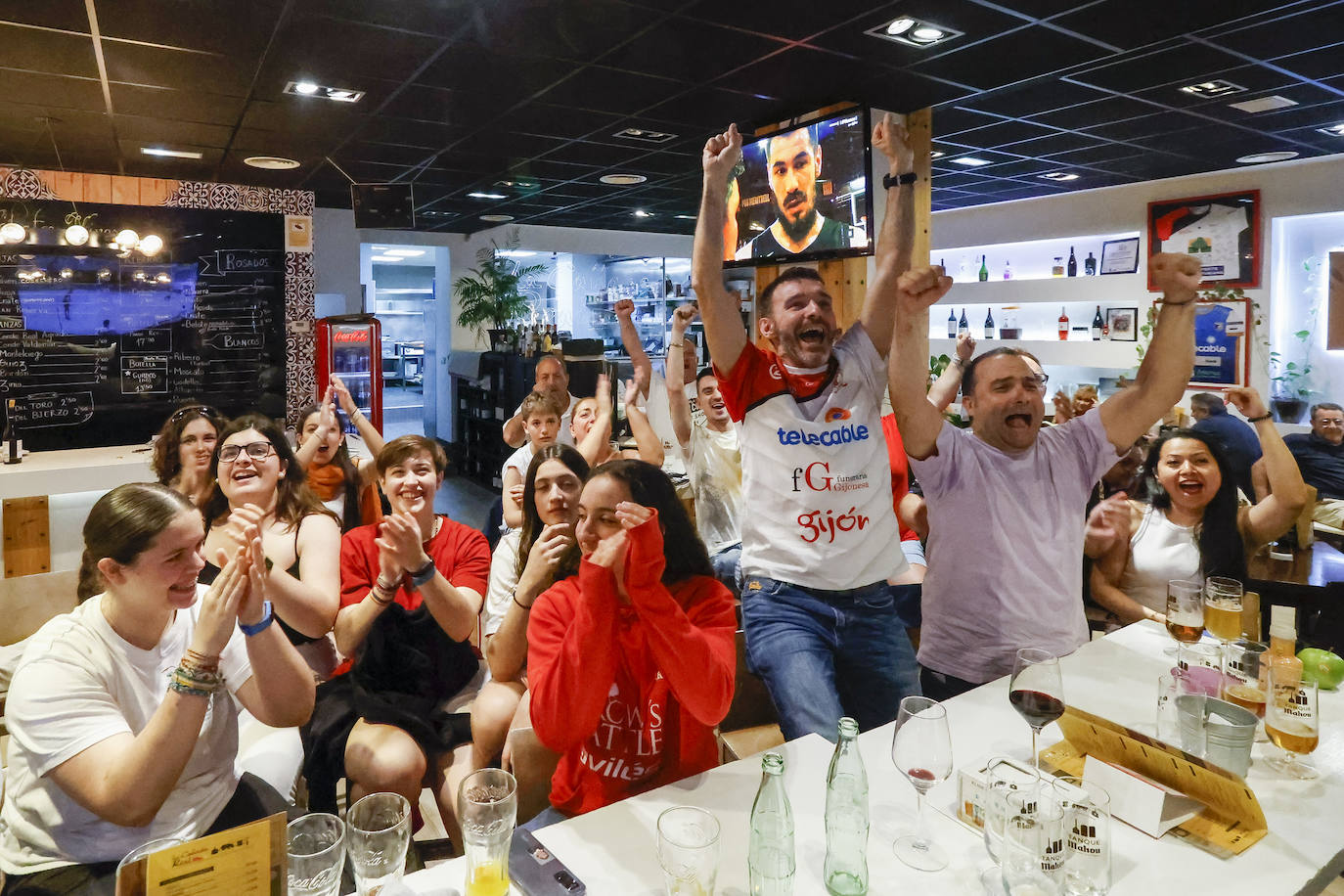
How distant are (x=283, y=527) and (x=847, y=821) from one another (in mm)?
2370

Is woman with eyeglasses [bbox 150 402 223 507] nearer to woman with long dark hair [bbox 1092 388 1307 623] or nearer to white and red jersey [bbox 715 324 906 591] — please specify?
white and red jersey [bbox 715 324 906 591]

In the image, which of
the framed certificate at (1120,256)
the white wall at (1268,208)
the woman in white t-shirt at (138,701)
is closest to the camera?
the woman in white t-shirt at (138,701)

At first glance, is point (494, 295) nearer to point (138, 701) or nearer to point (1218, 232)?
point (1218, 232)

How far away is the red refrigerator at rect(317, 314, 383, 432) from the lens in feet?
25.0

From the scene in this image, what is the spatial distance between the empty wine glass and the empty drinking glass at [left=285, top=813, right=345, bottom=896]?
2.94 feet

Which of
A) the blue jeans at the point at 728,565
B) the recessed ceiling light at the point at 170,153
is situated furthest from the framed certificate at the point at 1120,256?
the recessed ceiling light at the point at 170,153

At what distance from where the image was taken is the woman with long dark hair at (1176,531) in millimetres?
2842

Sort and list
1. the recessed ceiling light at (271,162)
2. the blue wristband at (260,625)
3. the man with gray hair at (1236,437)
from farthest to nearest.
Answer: the recessed ceiling light at (271,162) < the man with gray hair at (1236,437) < the blue wristband at (260,625)

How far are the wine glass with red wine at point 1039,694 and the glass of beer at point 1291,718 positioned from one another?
50 centimetres

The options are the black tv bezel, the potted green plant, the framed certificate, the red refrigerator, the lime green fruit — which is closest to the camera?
the lime green fruit

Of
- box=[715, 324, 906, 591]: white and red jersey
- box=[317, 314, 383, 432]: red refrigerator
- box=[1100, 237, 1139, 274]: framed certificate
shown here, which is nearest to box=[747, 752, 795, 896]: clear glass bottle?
box=[715, 324, 906, 591]: white and red jersey

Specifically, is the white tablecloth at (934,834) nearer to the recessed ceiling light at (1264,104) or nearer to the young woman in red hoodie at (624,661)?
the young woman in red hoodie at (624,661)

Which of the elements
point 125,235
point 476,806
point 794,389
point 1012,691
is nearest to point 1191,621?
point 1012,691

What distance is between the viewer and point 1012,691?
5.09ft
